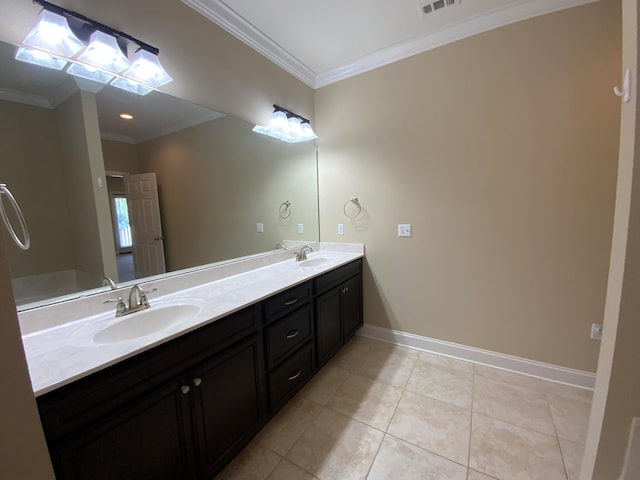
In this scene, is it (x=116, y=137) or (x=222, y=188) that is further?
(x=222, y=188)

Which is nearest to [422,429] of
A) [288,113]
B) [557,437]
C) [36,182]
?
[557,437]

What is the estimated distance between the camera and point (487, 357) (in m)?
2.17

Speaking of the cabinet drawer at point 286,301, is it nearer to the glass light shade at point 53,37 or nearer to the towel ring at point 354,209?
the towel ring at point 354,209

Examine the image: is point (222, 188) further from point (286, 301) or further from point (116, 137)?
point (286, 301)

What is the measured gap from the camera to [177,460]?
107 centimetres

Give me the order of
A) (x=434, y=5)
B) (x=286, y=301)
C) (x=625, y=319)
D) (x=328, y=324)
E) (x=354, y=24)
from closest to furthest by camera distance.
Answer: (x=625, y=319) < (x=286, y=301) < (x=434, y=5) < (x=354, y=24) < (x=328, y=324)

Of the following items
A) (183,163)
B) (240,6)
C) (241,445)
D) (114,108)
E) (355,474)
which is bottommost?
(355,474)

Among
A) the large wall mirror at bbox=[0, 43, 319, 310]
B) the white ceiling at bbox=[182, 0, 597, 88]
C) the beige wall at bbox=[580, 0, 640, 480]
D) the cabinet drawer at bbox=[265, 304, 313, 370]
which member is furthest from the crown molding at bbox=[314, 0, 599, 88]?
the cabinet drawer at bbox=[265, 304, 313, 370]

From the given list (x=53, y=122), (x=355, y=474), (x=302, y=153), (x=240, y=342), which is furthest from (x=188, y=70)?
(x=355, y=474)

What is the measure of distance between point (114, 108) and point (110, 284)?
93cm

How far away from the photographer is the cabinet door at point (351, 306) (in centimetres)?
234

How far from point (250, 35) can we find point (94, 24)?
1.09 meters

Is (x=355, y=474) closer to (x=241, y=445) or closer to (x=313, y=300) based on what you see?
(x=241, y=445)

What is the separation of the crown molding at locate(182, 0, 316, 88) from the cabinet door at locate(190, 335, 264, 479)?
2.11 m
